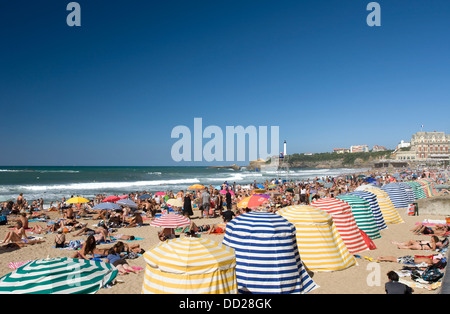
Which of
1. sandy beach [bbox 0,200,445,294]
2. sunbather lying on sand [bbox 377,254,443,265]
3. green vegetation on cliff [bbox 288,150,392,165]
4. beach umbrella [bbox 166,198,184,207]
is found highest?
green vegetation on cliff [bbox 288,150,392,165]

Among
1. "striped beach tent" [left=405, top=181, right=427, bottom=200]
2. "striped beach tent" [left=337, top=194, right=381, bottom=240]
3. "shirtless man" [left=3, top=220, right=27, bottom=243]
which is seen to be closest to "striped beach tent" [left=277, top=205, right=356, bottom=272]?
"striped beach tent" [left=337, top=194, right=381, bottom=240]

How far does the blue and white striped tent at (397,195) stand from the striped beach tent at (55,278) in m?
13.8

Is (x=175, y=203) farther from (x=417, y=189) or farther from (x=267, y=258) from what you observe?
(x=417, y=189)

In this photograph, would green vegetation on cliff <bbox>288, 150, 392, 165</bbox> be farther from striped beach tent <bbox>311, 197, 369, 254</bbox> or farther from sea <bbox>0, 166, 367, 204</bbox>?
striped beach tent <bbox>311, 197, 369, 254</bbox>

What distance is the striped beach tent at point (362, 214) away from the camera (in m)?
9.24

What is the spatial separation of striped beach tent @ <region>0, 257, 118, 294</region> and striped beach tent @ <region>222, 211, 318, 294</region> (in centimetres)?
219

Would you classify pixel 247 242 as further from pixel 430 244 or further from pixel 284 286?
pixel 430 244

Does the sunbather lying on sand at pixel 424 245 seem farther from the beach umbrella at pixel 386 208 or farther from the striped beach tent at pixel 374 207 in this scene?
the beach umbrella at pixel 386 208

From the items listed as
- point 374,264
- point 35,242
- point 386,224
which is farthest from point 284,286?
point 35,242

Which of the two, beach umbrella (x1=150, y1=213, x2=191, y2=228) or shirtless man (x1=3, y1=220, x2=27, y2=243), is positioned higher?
beach umbrella (x1=150, y1=213, x2=191, y2=228)

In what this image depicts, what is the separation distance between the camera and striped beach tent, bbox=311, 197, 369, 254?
772 cm

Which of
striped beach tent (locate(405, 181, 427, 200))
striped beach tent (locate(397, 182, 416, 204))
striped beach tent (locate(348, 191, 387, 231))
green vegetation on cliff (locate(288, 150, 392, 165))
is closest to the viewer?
striped beach tent (locate(348, 191, 387, 231))

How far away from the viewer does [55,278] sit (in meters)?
3.89

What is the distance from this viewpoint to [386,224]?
11.2 meters
